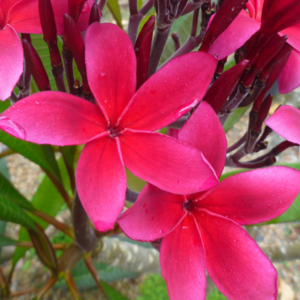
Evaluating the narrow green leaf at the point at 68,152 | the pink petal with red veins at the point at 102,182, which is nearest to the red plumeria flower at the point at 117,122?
the pink petal with red veins at the point at 102,182

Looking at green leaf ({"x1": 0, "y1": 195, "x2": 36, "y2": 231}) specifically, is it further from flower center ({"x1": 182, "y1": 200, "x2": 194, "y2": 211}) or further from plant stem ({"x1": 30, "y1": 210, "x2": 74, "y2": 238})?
flower center ({"x1": 182, "y1": 200, "x2": 194, "y2": 211})

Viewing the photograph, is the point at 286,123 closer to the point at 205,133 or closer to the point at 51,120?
the point at 205,133

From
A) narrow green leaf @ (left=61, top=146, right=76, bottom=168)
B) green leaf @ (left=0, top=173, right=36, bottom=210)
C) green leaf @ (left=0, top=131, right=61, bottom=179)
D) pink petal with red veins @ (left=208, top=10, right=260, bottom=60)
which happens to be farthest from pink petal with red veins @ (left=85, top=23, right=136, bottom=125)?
green leaf @ (left=0, top=173, right=36, bottom=210)

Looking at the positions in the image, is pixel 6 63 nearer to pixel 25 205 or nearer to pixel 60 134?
pixel 60 134

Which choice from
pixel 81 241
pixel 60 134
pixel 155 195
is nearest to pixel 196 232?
pixel 155 195

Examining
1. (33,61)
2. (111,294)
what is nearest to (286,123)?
(33,61)

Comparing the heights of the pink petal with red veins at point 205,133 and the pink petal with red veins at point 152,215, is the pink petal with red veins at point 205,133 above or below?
above

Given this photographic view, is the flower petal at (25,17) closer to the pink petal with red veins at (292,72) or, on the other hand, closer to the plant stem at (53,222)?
the pink petal with red veins at (292,72)
